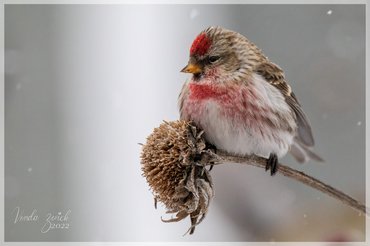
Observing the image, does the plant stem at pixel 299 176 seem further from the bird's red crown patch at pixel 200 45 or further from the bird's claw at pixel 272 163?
the bird's red crown patch at pixel 200 45

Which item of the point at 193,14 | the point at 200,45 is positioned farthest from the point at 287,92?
the point at 193,14

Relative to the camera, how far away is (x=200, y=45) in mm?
1492

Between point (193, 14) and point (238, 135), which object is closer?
point (238, 135)

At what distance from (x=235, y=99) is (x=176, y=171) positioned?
32 centimetres

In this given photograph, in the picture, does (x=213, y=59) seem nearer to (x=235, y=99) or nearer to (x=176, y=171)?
(x=235, y=99)

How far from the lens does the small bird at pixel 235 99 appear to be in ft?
5.13

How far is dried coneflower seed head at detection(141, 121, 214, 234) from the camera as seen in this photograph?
141cm

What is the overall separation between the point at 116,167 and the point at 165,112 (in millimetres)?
381

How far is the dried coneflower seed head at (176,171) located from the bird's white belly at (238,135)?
0.49 ft

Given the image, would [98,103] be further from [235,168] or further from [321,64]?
[321,64]

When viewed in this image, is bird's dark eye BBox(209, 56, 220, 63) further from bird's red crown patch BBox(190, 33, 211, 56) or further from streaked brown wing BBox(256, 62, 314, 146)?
streaked brown wing BBox(256, 62, 314, 146)

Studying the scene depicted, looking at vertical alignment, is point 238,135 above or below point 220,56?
below

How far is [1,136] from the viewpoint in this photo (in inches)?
117

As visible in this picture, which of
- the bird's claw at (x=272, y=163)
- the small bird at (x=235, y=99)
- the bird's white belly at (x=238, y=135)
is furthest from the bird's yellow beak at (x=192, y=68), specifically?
the bird's claw at (x=272, y=163)
